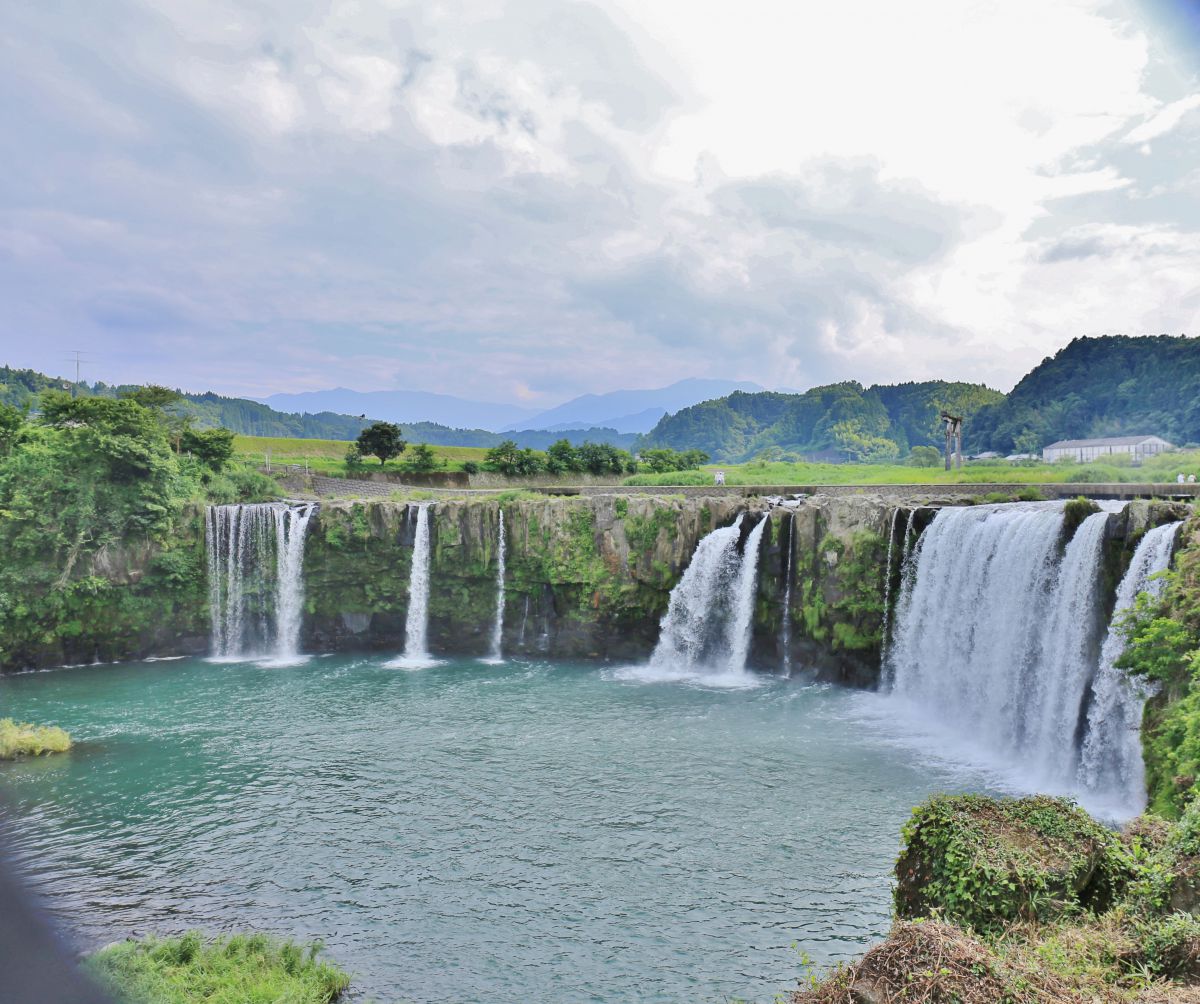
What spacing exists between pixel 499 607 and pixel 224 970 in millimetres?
19914

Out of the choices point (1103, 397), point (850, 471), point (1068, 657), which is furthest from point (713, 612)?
point (1103, 397)

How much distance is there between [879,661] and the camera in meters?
22.9

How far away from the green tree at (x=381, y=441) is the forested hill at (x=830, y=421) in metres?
65.9

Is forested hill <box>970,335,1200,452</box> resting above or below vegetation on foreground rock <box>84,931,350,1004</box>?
above

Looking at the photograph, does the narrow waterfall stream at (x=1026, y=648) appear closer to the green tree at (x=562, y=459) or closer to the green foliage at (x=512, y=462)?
the green tree at (x=562, y=459)

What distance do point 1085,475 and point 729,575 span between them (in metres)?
22.8

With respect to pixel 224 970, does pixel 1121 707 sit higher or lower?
higher

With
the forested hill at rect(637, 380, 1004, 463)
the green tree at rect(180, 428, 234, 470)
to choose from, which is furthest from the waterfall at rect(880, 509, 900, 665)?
the forested hill at rect(637, 380, 1004, 463)

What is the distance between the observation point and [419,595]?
29.6 meters

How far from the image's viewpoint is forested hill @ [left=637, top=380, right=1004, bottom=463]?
122438mm

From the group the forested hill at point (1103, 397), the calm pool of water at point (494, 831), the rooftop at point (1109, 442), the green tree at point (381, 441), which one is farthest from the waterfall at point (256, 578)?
the forested hill at point (1103, 397)

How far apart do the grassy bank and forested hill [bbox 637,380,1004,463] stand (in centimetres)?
9569

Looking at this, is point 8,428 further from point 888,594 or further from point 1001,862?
point 1001,862

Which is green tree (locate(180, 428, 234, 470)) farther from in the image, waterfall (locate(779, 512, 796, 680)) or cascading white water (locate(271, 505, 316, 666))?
waterfall (locate(779, 512, 796, 680))
